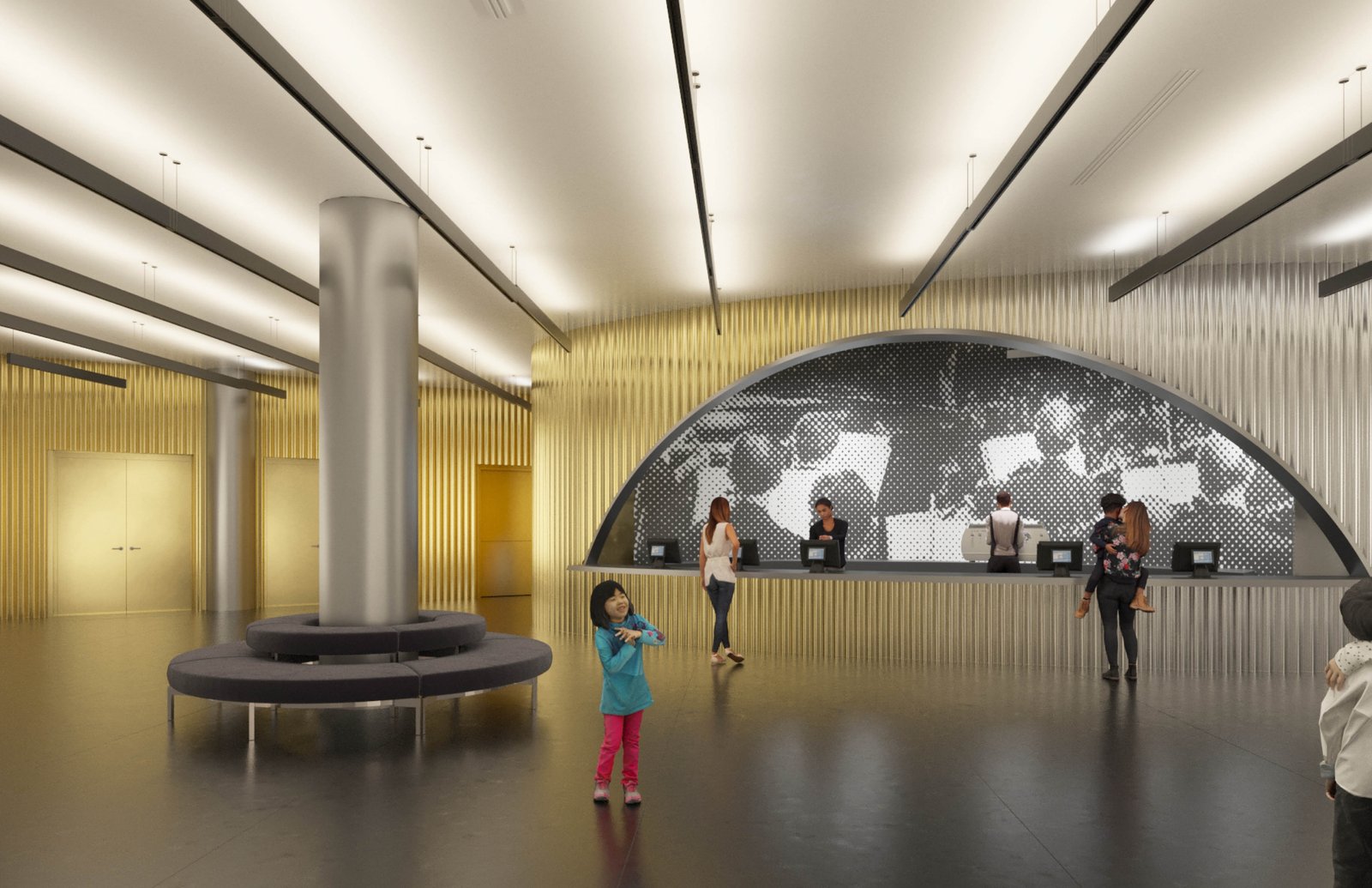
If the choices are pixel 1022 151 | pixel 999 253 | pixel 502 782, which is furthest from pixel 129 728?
pixel 999 253

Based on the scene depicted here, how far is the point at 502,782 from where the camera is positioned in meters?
5.11

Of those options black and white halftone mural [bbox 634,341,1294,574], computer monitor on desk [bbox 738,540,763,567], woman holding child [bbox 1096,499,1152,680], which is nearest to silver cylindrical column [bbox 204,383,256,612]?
black and white halftone mural [bbox 634,341,1294,574]

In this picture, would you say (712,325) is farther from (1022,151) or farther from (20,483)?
(20,483)

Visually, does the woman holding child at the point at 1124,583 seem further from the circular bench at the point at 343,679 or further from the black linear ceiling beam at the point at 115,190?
the black linear ceiling beam at the point at 115,190

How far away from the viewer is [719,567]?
30.5ft

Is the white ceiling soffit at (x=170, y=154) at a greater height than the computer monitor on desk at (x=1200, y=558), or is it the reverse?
the white ceiling soffit at (x=170, y=154)

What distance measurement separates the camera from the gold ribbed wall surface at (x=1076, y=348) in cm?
930

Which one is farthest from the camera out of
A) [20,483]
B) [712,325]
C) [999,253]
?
[20,483]

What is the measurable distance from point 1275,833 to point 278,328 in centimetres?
1166

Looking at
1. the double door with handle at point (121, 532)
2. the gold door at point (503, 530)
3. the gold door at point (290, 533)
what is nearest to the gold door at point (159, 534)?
the double door with handle at point (121, 532)

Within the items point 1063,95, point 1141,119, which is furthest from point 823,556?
point 1063,95

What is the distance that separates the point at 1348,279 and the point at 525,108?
21.9ft

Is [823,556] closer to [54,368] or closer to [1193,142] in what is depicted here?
[1193,142]

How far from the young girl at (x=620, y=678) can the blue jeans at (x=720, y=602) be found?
4.44 metres
